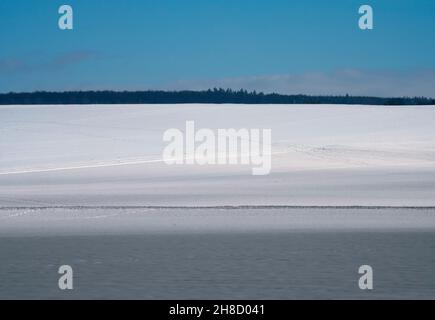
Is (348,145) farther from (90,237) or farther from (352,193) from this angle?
(90,237)

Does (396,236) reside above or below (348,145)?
below

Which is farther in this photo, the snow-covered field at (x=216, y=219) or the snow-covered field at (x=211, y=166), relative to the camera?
the snow-covered field at (x=211, y=166)

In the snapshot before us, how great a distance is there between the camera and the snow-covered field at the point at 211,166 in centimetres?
2131

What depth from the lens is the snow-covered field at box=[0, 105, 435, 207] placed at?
21312mm

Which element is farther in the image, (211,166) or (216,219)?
(211,166)

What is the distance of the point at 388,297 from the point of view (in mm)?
9539

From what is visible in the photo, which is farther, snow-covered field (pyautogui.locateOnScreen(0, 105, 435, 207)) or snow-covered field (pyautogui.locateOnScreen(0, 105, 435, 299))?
snow-covered field (pyautogui.locateOnScreen(0, 105, 435, 207))

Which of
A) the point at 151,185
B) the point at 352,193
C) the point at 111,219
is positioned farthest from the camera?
the point at 151,185

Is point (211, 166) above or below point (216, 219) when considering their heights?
above

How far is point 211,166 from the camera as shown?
29.0 metres

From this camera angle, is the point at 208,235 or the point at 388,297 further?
the point at 208,235
